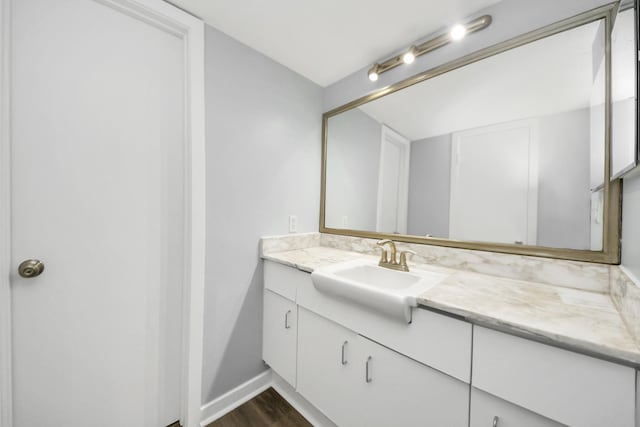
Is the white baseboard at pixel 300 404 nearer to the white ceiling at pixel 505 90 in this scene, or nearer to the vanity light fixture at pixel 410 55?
the white ceiling at pixel 505 90

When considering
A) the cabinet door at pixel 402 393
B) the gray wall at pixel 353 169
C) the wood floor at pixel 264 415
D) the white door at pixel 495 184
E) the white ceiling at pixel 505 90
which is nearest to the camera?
the cabinet door at pixel 402 393

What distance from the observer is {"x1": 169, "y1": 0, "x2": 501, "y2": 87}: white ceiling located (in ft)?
3.80

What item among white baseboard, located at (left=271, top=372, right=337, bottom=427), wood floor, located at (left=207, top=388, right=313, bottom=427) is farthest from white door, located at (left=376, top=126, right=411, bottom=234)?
wood floor, located at (left=207, top=388, right=313, bottom=427)

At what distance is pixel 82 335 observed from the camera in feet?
3.33

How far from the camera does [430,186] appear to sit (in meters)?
1.41

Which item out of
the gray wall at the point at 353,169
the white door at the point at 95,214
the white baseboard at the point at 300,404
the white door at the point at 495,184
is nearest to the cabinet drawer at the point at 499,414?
the white door at the point at 495,184

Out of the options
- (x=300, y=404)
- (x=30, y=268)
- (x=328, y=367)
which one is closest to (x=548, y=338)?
(x=328, y=367)

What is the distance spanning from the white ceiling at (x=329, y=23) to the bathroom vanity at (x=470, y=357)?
54.1 inches

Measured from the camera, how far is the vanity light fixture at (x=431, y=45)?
1.15 metres

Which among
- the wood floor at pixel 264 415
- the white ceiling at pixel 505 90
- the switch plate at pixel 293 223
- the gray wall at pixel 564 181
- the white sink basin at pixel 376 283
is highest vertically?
the white ceiling at pixel 505 90

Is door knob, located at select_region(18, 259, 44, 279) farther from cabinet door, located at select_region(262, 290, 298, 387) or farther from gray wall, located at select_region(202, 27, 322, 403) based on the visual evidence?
cabinet door, located at select_region(262, 290, 298, 387)

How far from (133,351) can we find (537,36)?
246 cm

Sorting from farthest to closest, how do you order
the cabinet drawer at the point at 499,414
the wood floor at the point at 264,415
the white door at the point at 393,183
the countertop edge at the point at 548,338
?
the white door at the point at 393,183, the wood floor at the point at 264,415, the cabinet drawer at the point at 499,414, the countertop edge at the point at 548,338

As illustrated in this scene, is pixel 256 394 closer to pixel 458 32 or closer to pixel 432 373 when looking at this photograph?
pixel 432 373
